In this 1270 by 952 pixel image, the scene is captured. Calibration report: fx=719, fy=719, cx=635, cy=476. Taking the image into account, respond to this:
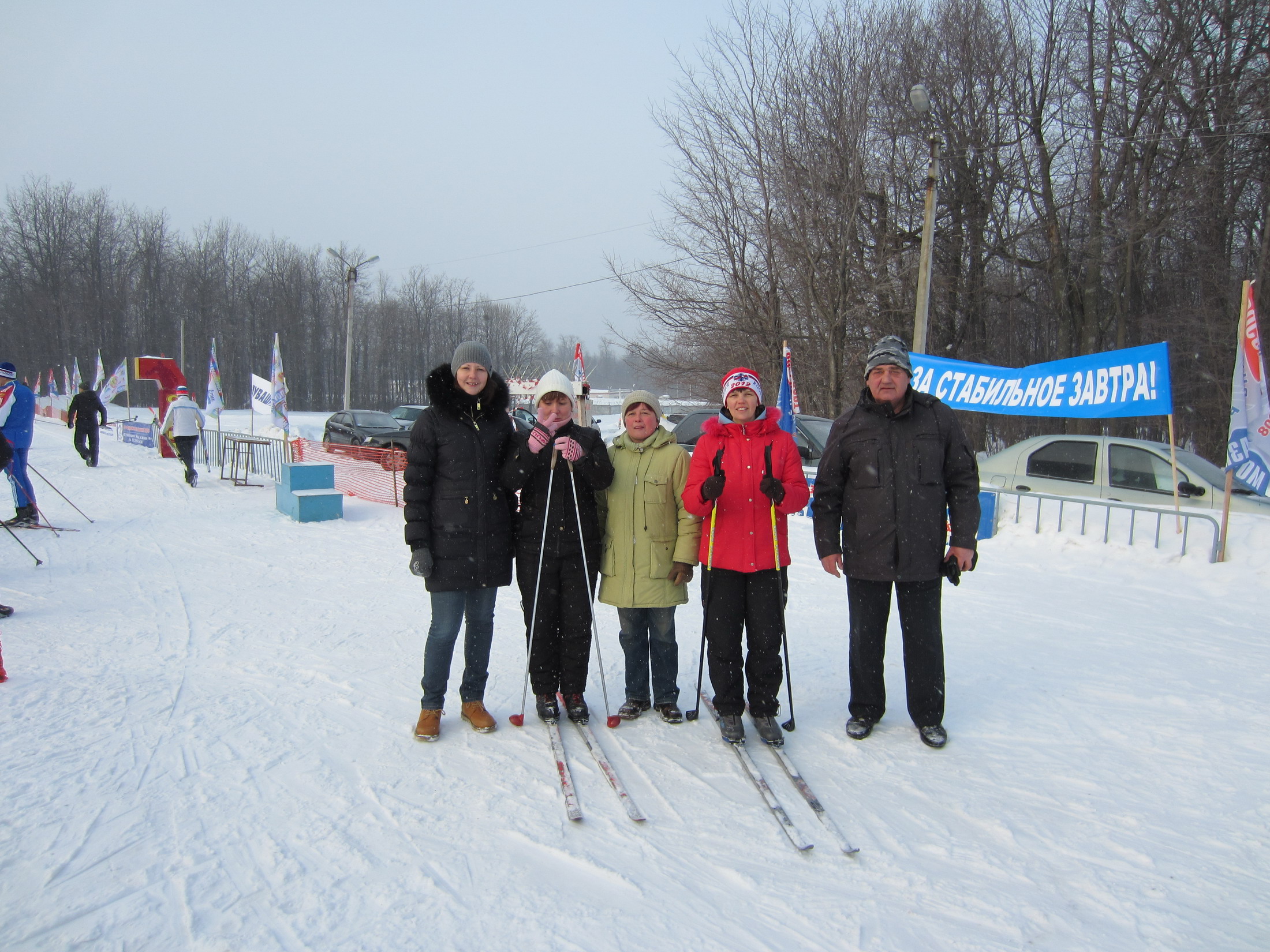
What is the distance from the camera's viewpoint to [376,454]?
1464cm

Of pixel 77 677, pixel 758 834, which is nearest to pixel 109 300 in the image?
pixel 77 677

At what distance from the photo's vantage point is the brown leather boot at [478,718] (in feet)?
12.3

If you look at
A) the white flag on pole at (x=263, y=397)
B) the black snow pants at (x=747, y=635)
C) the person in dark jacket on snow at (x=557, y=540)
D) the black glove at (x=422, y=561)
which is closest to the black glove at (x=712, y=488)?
the black snow pants at (x=747, y=635)

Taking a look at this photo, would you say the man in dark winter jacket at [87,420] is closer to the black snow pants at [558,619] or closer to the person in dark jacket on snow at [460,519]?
the person in dark jacket on snow at [460,519]

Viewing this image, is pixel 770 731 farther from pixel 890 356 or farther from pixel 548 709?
pixel 890 356

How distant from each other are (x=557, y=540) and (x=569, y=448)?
495 millimetres

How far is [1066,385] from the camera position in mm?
8258

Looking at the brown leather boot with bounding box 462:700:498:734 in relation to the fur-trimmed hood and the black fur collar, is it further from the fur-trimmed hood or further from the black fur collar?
the fur-trimmed hood

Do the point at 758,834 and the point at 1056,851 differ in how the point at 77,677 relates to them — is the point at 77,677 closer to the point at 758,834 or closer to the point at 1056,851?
the point at 758,834

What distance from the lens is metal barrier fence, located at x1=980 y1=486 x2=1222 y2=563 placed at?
699 centimetres

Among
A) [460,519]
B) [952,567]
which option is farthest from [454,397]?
[952,567]

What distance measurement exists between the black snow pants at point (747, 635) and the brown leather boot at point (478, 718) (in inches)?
46.7

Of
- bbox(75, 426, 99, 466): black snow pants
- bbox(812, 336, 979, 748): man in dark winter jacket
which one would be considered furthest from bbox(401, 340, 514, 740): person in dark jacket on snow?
bbox(75, 426, 99, 466): black snow pants

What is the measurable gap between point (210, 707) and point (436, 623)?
152 cm
